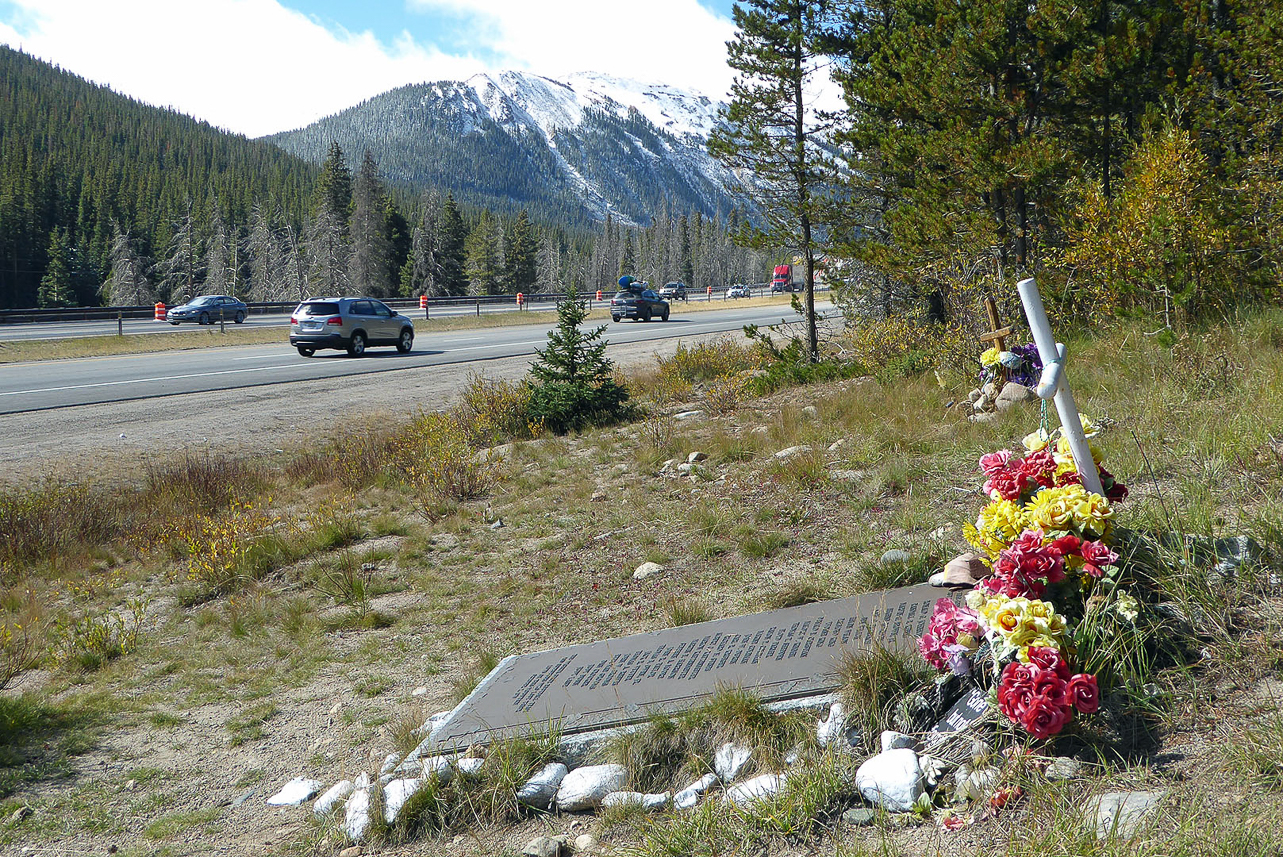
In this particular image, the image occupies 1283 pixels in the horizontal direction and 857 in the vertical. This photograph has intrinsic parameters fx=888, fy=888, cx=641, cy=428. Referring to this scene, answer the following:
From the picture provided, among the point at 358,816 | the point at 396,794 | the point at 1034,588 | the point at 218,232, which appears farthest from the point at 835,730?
the point at 218,232

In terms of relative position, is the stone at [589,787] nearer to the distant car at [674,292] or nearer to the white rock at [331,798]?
the white rock at [331,798]

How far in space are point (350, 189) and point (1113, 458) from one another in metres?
82.2

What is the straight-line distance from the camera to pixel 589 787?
11.2 feet

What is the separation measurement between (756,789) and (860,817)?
40 centimetres

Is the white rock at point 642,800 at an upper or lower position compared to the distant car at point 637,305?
lower

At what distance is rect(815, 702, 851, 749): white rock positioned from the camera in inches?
129

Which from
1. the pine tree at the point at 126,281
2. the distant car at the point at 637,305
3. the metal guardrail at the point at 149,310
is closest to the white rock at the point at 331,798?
the metal guardrail at the point at 149,310

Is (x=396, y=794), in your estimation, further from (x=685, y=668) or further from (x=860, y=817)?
(x=860, y=817)

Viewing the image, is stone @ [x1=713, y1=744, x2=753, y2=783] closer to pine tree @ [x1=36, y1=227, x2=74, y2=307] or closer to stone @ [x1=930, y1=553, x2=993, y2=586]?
stone @ [x1=930, y1=553, x2=993, y2=586]

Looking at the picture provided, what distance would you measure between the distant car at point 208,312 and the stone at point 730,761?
1783 inches

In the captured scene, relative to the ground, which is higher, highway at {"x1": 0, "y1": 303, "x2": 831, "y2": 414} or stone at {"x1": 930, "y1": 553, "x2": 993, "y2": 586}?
highway at {"x1": 0, "y1": 303, "x2": 831, "y2": 414}

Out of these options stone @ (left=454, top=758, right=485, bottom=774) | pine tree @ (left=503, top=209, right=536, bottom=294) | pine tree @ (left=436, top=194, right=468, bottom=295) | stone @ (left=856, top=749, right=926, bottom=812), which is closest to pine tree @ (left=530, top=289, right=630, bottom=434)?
stone @ (left=454, top=758, right=485, bottom=774)

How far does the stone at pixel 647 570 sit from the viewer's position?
608 centimetres

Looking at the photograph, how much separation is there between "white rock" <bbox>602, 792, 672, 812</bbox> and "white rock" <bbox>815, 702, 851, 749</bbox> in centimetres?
61
